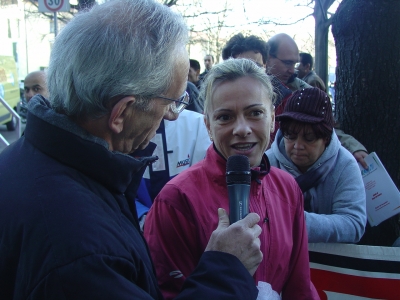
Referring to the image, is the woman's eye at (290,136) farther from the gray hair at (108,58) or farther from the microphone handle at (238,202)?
the gray hair at (108,58)

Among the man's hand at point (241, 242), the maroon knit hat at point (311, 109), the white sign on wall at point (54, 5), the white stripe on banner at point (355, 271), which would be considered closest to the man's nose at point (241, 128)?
the man's hand at point (241, 242)

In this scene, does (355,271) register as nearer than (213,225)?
No

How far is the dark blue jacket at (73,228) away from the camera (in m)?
0.99

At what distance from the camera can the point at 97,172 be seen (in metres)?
1.19

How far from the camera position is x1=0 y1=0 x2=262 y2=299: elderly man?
1.00 metres

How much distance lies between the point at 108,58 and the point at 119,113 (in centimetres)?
16

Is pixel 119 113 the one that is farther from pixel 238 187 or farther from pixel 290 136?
pixel 290 136

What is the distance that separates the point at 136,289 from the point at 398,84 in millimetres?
3376

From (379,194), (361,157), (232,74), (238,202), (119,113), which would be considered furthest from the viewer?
(361,157)

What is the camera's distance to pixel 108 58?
122 centimetres

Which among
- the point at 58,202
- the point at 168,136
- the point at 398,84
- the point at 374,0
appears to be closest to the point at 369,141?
the point at 398,84

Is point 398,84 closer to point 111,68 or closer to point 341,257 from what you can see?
point 341,257

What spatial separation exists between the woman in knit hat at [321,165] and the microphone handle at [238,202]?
1191 millimetres

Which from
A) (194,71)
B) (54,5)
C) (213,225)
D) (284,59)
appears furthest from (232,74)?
(194,71)
